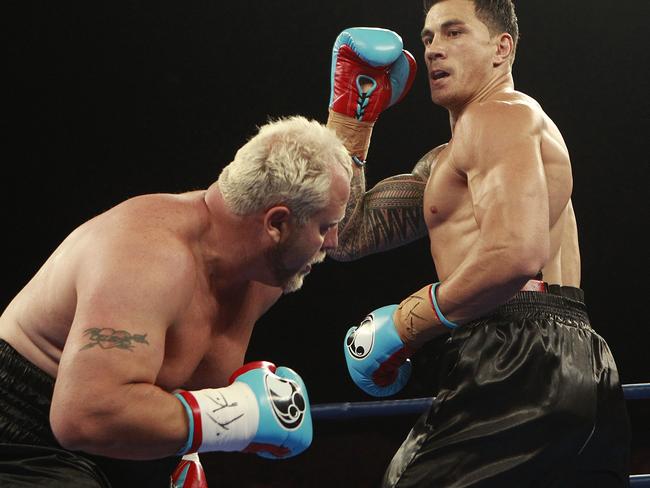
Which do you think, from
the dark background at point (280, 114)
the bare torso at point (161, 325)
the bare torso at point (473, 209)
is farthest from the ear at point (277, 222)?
the dark background at point (280, 114)

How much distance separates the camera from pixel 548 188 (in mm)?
1793

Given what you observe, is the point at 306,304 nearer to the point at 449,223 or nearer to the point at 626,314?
the point at 626,314

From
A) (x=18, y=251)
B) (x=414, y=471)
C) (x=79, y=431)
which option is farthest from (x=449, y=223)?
(x=18, y=251)

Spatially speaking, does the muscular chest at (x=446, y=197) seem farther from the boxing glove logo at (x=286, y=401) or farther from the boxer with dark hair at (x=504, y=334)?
the boxing glove logo at (x=286, y=401)

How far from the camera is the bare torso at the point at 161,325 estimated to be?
1.37 meters

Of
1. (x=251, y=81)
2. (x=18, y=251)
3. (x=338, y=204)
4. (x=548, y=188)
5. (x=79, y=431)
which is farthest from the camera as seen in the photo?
(x=251, y=81)

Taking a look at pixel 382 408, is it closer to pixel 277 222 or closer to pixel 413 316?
pixel 413 316

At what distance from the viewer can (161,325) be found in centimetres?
133

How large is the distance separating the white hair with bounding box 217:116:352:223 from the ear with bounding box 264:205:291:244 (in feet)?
0.04

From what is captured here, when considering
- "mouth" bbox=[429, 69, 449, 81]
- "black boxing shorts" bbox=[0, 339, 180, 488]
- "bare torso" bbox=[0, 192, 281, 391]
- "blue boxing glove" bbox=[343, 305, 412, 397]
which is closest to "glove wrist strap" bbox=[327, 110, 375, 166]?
"mouth" bbox=[429, 69, 449, 81]

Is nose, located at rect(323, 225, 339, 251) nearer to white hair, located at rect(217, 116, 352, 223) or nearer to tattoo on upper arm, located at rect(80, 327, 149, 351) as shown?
white hair, located at rect(217, 116, 352, 223)

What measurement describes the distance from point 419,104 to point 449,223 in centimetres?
240

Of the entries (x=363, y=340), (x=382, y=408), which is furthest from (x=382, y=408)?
(x=363, y=340)

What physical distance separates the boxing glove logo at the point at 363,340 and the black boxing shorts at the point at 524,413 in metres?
0.20
